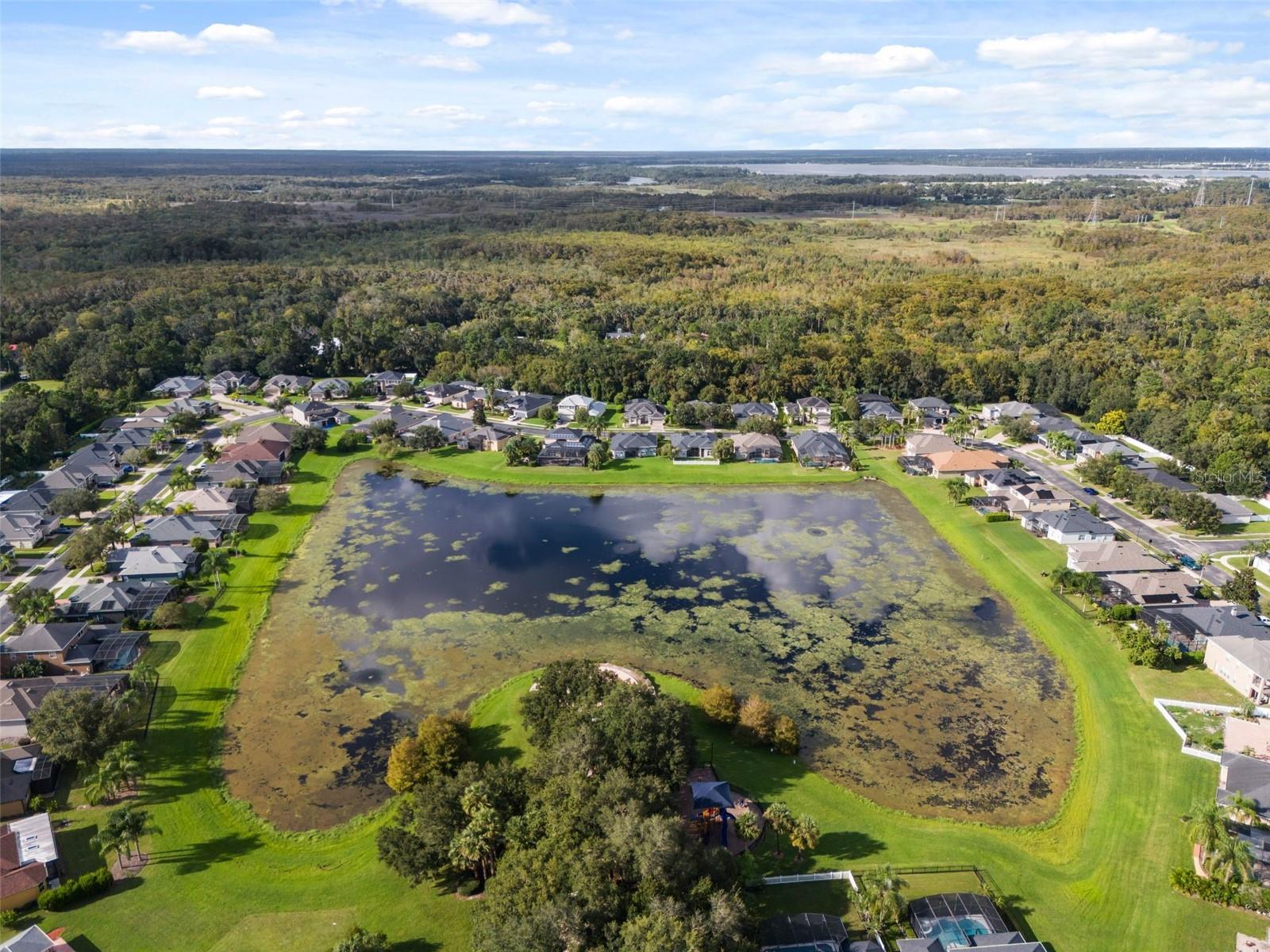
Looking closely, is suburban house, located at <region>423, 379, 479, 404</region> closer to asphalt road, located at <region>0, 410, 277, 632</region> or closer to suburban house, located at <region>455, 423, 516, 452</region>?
suburban house, located at <region>455, 423, 516, 452</region>

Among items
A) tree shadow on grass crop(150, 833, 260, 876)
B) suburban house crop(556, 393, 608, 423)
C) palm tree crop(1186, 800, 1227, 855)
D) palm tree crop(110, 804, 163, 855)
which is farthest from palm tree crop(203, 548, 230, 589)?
palm tree crop(1186, 800, 1227, 855)

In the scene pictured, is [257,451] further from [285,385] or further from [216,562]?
[285,385]

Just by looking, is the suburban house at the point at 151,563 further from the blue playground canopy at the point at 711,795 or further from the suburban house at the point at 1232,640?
the suburban house at the point at 1232,640

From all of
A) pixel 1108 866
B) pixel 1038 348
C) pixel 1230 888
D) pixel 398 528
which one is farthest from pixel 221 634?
pixel 1038 348

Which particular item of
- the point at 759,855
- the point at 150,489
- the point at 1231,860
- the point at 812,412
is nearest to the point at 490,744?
the point at 759,855

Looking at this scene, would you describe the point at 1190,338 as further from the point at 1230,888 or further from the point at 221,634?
the point at 221,634
